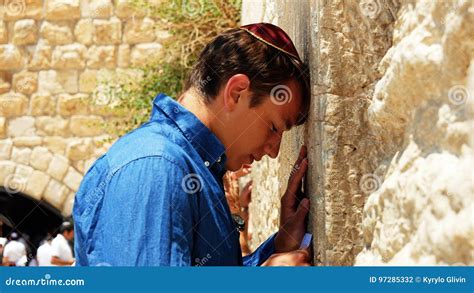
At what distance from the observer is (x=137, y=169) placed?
1558 mm

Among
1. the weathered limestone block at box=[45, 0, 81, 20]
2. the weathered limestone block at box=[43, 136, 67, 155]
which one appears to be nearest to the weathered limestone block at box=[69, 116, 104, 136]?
the weathered limestone block at box=[43, 136, 67, 155]

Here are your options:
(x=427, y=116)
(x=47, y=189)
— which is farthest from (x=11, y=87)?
(x=427, y=116)

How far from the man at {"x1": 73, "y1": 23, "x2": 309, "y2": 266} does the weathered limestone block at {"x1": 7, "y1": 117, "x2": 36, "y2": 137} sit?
22.4 feet

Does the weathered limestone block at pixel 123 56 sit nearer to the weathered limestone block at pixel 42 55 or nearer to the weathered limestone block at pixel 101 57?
the weathered limestone block at pixel 101 57

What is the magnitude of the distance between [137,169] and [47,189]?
24.0ft

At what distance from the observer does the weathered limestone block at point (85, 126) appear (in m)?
8.38

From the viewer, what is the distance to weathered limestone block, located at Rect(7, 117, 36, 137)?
8508mm

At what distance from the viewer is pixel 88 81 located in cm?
838

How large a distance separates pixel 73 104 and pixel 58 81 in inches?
12.4

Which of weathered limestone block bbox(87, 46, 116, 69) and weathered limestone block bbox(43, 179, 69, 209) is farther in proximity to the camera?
weathered limestone block bbox(43, 179, 69, 209)

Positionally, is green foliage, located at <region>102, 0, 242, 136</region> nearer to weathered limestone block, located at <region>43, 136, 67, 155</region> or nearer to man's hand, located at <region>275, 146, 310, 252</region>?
weathered limestone block, located at <region>43, 136, 67, 155</region>

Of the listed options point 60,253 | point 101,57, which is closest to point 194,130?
point 60,253

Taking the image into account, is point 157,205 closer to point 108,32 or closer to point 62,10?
point 108,32

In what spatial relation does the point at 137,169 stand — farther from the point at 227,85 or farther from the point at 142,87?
the point at 142,87
